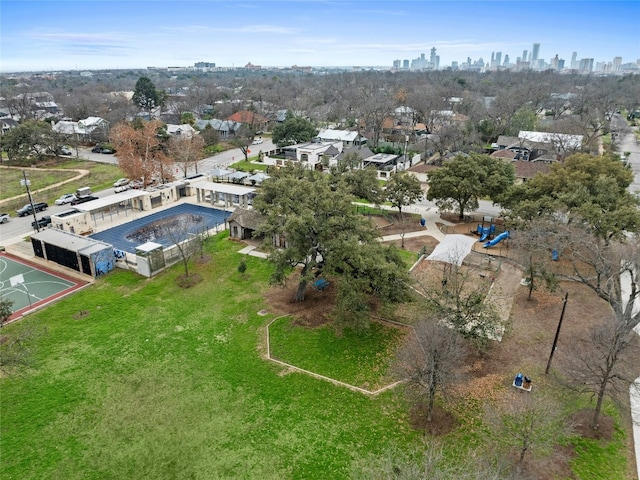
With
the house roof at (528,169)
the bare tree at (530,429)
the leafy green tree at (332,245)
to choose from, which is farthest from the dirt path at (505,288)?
the house roof at (528,169)

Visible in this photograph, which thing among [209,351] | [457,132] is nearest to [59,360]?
[209,351]

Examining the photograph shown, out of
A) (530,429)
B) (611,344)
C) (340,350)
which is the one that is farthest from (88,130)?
(611,344)

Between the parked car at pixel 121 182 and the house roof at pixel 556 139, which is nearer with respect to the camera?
the parked car at pixel 121 182

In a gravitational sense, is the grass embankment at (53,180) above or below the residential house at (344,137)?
below

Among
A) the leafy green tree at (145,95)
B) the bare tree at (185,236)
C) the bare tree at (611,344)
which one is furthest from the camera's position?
the leafy green tree at (145,95)

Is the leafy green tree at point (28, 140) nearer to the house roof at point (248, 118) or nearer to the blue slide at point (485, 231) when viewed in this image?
the house roof at point (248, 118)

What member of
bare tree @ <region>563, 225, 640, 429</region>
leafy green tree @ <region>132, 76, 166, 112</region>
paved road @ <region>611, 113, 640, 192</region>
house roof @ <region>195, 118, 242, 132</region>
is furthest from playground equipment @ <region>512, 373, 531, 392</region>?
leafy green tree @ <region>132, 76, 166, 112</region>

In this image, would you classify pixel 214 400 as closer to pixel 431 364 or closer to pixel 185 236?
pixel 431 364
